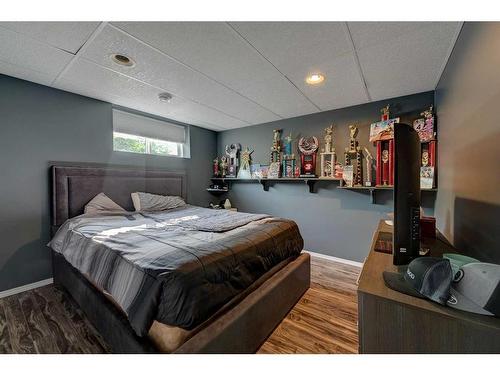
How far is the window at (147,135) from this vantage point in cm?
308

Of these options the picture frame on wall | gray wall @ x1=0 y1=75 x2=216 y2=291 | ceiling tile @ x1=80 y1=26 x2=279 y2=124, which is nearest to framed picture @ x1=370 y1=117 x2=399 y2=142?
the picture frame on wall

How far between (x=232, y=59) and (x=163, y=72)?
714 mm

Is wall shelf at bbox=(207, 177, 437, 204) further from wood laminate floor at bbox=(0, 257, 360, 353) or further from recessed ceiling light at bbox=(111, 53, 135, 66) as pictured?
recessed ceiling light at bbox=(111, 53, 135, 66)

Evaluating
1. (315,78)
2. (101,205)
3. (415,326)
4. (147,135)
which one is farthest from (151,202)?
(415,326)

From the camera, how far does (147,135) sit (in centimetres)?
337

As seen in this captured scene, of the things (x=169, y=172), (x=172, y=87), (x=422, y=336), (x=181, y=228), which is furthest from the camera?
(x=169, y=172)

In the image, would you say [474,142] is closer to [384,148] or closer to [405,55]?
[405,55]

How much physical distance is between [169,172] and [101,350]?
2540mm

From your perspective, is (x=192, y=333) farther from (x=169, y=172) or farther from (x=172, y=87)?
(x=169, y=172)

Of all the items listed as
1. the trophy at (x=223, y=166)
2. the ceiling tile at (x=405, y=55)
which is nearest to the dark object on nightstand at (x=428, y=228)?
the ceiling tile at (x=405, y=55)

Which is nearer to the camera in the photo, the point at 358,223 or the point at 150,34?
the point at 150,34

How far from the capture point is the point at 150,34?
1494 mm

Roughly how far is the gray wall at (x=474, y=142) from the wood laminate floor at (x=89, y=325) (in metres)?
1.04
